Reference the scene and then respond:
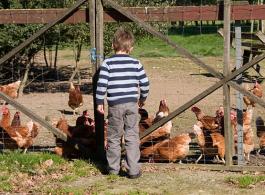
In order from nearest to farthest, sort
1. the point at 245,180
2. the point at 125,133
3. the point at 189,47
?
the point at 245,180 → the point at 125,133 → the point at 189,47

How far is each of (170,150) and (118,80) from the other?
1.26 meters

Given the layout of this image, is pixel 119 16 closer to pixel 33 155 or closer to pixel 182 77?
pixel 33 155

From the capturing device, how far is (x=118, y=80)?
588 cm

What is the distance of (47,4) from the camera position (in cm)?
1287

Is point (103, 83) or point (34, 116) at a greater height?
point (103, 83)

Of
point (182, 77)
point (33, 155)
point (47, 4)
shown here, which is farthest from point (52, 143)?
point (182, 77)

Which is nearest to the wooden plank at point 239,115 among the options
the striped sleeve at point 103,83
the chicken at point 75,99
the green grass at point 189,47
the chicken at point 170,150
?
the chicken at point 170,150

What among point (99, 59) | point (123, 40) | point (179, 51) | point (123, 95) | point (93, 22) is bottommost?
point (123, 95)

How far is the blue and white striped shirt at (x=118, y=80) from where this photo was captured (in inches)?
231

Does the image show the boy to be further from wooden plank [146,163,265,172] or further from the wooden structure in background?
wooden plank [146,163,265,172]

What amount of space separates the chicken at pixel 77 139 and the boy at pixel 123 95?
0.74 meters

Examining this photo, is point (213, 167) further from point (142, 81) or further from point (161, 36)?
point (161, 36)

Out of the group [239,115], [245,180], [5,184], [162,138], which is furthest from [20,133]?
[245,180]

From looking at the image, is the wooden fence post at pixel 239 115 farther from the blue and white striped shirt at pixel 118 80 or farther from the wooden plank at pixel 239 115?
the blue and white striped shirt at pixel 118 80
